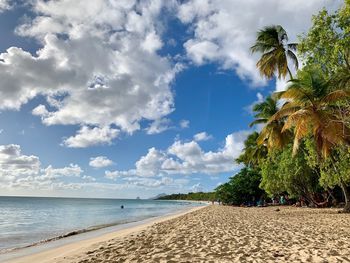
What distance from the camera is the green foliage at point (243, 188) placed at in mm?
50531

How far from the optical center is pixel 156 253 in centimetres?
870

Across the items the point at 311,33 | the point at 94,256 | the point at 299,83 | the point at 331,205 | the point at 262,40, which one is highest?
the point at 262,40

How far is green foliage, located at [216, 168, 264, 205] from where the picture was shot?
50.5 m

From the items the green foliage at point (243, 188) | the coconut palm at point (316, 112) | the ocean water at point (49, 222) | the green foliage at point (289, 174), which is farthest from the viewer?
the green foliage at point (243, 188)

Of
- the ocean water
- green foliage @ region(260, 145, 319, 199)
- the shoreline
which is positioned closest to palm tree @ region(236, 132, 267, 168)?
green foliage @ region(260, 145, 319, 199)

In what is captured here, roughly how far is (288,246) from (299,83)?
1020cm

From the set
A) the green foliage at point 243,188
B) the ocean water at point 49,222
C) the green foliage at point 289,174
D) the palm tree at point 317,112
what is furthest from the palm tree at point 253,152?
the palm tree at point 317,112

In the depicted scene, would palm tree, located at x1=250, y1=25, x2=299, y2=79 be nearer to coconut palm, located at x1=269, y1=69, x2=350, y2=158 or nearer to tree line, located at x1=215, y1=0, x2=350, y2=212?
tree line, located at x1=215, y1=0, x2=350, y2=212

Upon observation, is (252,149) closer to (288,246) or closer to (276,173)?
(276,173)

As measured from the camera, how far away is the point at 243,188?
50938 millimetres

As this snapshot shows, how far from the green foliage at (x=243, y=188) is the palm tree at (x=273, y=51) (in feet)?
91.6

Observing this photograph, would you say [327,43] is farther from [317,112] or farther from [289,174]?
[289,174]

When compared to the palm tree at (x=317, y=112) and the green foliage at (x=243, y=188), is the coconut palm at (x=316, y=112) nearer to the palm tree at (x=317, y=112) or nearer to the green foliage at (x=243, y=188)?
the palm tree at (x=317, y=112)

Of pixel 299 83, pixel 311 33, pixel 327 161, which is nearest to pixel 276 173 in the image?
pixel 327 161
